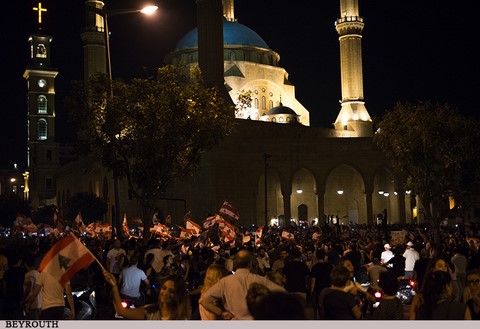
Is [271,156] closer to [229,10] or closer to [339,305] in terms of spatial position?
[229,10]

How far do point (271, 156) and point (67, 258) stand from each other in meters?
47.0

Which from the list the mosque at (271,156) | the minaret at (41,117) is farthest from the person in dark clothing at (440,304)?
the minaret at (41,117)

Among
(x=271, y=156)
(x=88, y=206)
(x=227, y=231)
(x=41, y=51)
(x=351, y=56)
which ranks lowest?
(x=227, y=231)

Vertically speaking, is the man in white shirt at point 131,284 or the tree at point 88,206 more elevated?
the tree at point 88,206

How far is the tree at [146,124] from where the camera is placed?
74.7ft

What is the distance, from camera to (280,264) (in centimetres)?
1244

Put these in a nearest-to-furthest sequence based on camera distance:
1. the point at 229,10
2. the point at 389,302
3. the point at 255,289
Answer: the point at 255,289 < the point at 389,302 < the point at 229,10

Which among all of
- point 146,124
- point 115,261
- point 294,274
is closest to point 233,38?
point 146,124

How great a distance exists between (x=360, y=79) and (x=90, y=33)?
25.4 m

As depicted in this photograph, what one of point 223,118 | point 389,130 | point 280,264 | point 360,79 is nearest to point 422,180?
point 389,130

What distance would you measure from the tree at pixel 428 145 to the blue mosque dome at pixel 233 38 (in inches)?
1972

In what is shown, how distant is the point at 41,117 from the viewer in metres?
92.1

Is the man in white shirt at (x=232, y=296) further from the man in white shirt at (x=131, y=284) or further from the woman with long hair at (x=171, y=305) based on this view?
the man in white shirt at (x=131, y=284)

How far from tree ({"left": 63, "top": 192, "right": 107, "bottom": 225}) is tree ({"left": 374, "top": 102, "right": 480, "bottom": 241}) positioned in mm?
38597
